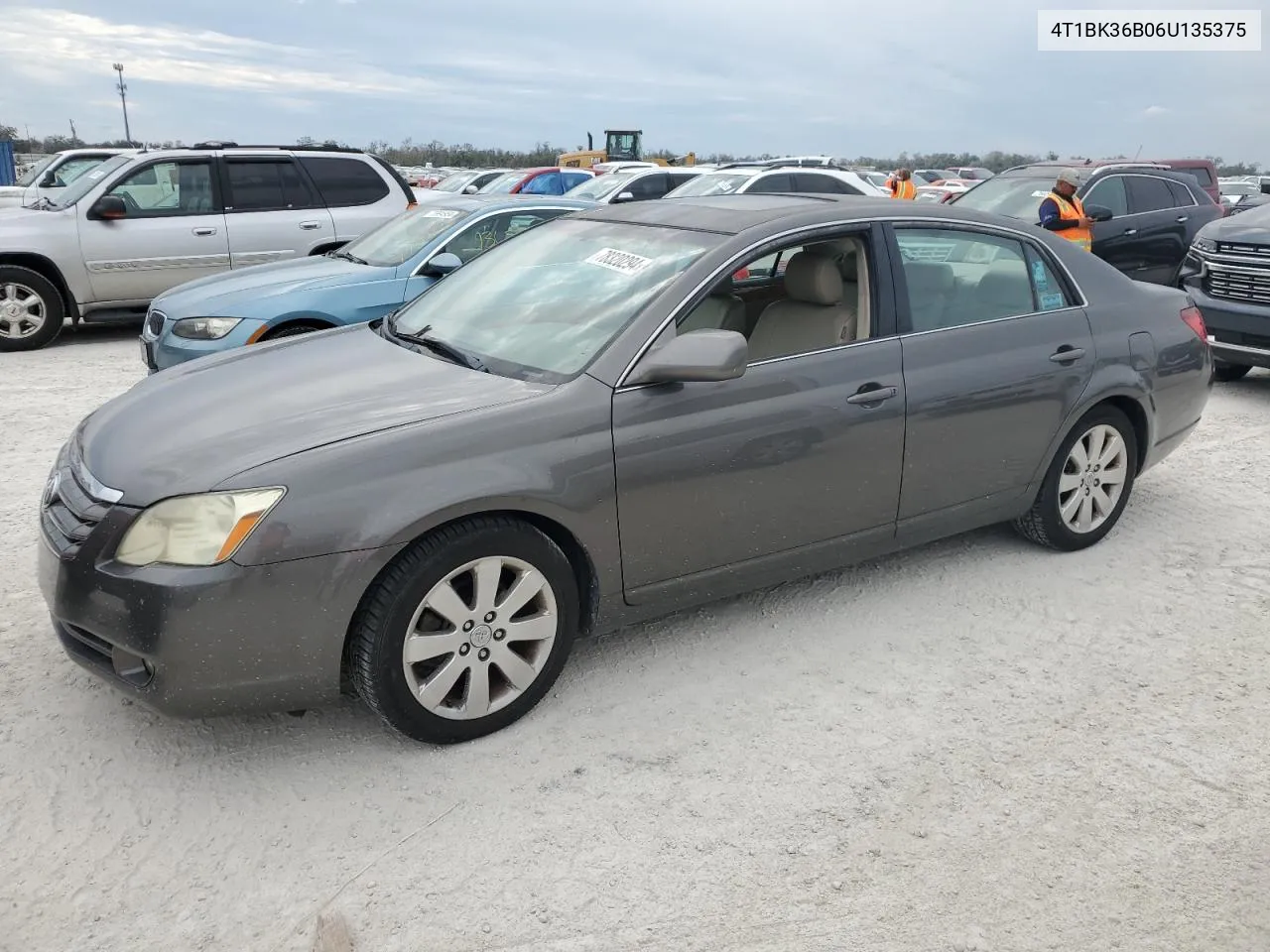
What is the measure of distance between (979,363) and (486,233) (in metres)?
4.38

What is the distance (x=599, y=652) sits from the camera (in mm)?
3914

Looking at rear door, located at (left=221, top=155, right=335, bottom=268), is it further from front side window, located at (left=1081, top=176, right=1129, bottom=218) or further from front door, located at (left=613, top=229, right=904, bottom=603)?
front side window, located at (left=1081, top=176, right=1129, bottom=218)

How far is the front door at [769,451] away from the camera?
3477 millimetres

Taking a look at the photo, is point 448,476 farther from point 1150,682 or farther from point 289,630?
point 1150,682

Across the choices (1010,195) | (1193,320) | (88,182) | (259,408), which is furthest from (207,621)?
(1010,195)

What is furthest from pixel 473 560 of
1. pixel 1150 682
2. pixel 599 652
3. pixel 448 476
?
pixel 1150 682

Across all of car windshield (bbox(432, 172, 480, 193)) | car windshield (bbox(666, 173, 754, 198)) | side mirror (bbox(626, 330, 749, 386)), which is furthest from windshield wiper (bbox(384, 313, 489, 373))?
car windshield (bbox(432, 172, 480, 193))

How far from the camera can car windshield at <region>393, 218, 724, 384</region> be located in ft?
12.0

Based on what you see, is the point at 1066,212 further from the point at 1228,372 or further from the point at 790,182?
the point at 790,182

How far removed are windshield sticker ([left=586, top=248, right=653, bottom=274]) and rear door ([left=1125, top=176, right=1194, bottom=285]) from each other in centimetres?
921

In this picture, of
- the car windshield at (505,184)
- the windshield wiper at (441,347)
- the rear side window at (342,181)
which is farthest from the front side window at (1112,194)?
the car windshield at (505,184)

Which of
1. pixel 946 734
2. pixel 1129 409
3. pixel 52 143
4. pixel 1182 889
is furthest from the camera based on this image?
pixel 52 143

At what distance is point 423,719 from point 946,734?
5.33 feet

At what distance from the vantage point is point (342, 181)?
1045 cm
